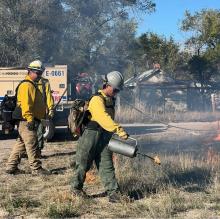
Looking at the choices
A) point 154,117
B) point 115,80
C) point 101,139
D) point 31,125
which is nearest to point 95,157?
point 101,139

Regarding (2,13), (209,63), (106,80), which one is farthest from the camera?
(209,63)

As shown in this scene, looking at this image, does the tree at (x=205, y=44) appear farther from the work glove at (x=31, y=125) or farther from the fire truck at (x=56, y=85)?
the work glove at (x=31, y=125)

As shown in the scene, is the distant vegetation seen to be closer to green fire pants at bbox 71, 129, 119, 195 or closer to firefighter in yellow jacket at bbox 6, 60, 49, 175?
firefighter in yellow jacket at bbox 6, 60, 49, 175

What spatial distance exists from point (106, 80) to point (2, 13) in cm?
1971

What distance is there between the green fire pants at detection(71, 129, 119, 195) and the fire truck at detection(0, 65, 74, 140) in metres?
6.66

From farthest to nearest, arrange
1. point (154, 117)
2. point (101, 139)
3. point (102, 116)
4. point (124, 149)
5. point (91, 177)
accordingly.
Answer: point (154, 117) < point (91, 177) < point (101, 139) < point (124, 149) < point (102, 116)

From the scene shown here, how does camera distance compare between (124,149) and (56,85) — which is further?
(56,85)

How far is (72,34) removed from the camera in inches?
1041

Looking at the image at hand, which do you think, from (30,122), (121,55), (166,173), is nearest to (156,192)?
(166,173)

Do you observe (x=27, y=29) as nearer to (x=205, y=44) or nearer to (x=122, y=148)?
(x=205, y=44)

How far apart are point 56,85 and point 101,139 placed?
8311 millimetres

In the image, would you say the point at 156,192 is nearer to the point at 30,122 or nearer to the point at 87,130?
the point at 87,130

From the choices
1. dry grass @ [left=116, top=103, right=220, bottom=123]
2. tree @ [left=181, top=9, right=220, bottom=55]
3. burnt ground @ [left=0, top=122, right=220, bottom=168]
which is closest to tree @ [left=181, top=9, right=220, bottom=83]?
tree @ [left=181, top=9, right=220, bottom=55]

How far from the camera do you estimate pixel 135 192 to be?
7.07 m
